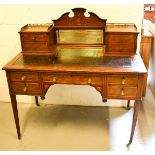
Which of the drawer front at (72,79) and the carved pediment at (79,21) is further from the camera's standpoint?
the carved pediment at (79,21)

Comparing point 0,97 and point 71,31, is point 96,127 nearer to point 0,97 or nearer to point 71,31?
point 71,31

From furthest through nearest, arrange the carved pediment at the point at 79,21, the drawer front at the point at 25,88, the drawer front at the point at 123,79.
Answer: the carved pediment at the point at 79,21, the drawer front at the point at 25,88, the drawer front at the point at 123,79

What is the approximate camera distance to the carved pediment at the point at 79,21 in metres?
1.93

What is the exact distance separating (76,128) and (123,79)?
78 cm

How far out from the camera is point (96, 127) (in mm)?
2178

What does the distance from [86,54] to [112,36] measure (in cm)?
27

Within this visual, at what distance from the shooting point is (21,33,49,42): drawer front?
193 centimetres

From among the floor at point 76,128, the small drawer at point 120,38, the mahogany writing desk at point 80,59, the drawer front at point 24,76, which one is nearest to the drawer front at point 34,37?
the mahogany writing desk at point 80,59

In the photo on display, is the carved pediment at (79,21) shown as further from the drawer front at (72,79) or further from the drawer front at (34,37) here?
the drawer front at (72,79)

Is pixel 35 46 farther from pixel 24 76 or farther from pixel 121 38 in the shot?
pixel 121 38

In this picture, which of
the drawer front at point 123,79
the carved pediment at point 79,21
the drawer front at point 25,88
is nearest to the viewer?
the drawer front at point 123,79

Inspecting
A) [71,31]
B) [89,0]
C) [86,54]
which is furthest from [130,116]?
[89,0]

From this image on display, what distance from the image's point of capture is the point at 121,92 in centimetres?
171

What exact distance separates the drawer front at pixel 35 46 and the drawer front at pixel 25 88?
357 millimetres
